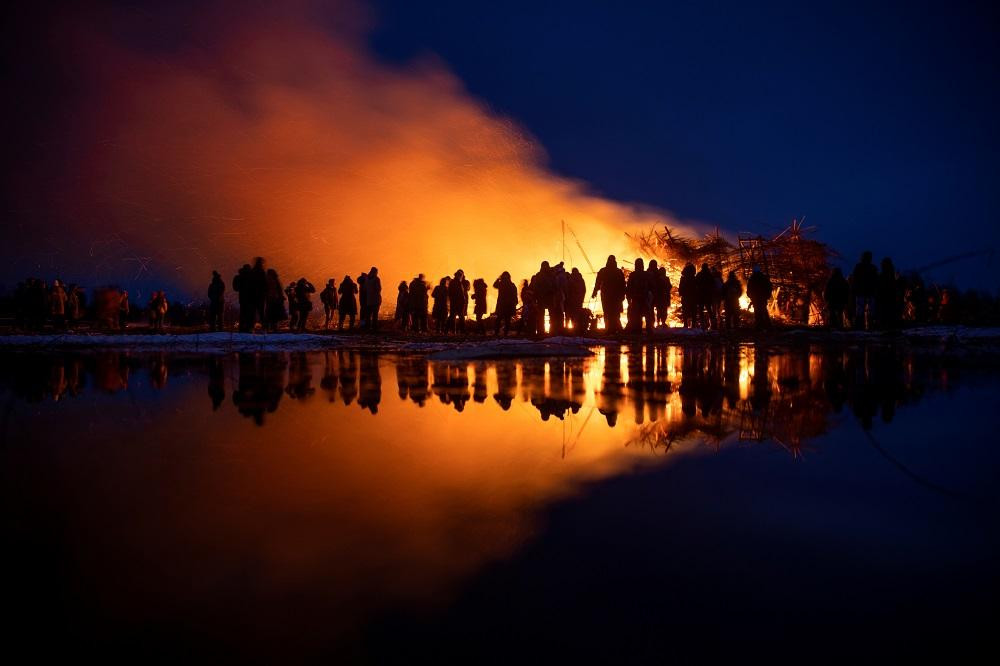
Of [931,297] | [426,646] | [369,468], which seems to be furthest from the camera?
[931,297]

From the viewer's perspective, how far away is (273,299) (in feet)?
61.9

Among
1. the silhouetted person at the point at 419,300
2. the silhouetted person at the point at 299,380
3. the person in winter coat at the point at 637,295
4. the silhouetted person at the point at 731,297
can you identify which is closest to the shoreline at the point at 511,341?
the person in winter coat at the point at 637,295

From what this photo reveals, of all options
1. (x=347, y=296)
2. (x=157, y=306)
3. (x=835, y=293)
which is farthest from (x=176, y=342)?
(x=835, y=293)

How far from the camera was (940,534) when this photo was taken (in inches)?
76.0

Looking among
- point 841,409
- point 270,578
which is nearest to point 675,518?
point 270,578

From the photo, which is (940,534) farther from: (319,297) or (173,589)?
(319,297)

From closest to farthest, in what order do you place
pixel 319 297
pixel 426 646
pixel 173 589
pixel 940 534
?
1. pixel 426 646
2. pixel 173 589
3. pixel 940 534
4. pixel 319 297

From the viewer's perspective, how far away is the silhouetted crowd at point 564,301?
56.9 ft

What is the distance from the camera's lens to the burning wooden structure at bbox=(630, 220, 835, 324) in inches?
912

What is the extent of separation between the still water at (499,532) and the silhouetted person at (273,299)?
571 inches

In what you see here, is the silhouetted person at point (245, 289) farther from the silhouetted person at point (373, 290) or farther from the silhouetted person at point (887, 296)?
the silhouetted person at point (887, 296)

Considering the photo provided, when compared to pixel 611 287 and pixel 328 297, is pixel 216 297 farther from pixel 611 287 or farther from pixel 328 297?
pixel 611 287

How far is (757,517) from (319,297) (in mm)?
24081

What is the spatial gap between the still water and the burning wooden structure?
2033 cm
